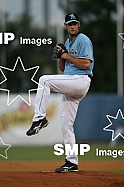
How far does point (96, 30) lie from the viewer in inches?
976

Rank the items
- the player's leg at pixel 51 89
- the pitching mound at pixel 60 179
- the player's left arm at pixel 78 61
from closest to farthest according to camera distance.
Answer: the pitching mound at pixel 60 179
the player's leg at pixel 51 89
the player's left arm at pixel 78 61

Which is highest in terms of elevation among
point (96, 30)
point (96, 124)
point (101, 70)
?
point (96, 30)

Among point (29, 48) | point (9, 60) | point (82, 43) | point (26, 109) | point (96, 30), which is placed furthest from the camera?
point (96, 30)

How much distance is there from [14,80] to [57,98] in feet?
15.9

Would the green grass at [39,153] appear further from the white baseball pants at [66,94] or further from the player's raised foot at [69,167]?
the white baseball pants at [66,94]

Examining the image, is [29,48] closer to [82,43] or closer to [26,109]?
[26,109]

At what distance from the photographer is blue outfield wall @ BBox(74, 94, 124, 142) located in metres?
19.3

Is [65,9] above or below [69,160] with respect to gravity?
above

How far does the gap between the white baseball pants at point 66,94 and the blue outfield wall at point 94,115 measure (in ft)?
36.1

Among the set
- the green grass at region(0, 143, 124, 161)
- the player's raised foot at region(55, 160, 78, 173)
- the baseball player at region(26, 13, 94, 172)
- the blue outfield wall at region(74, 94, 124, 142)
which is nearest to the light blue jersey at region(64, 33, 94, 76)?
the baseball player at region(26, 13, 94, 172)

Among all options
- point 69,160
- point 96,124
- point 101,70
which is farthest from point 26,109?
point 69,160

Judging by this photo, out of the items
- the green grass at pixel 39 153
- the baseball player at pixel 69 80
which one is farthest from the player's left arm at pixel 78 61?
the green grass at pixel 39 153

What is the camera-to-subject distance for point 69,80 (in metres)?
7.74

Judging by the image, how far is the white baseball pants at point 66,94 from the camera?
759cm
